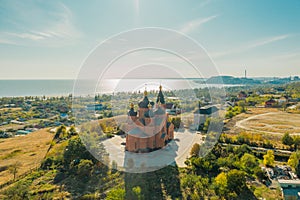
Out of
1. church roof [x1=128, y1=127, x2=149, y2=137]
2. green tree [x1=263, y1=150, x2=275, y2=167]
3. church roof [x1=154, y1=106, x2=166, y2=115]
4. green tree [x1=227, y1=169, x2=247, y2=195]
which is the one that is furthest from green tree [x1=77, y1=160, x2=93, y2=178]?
green tree [x1=263, y1=150, x2=275, y2=167]

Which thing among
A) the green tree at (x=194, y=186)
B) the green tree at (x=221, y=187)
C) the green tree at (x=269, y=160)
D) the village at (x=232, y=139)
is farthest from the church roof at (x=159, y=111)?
the green tree at (x=269, y=160)

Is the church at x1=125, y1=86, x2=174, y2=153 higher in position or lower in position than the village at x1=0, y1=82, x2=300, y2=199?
higher

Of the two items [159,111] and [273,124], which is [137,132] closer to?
[159,111]

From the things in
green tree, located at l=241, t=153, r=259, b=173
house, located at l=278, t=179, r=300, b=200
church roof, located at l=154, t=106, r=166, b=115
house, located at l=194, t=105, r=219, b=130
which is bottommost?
house, located at l=278, t=179, r=300, b=200

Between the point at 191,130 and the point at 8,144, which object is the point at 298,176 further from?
the point at 8,144

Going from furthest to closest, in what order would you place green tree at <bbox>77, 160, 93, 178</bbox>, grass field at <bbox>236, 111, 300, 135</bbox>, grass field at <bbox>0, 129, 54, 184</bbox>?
grass field at <bbox>236, 111, 300, 135</bbox>
grass field at <bbox>0, 129, 54, 184</bbox>
green tree at <bbox>77, 160, 93, 178</bbox>

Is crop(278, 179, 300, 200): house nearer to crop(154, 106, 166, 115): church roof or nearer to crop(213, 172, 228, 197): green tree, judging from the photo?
crop(213, 172, 228, 197): green tree

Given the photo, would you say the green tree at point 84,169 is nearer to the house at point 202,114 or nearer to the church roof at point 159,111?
the church roof at point 159,111
